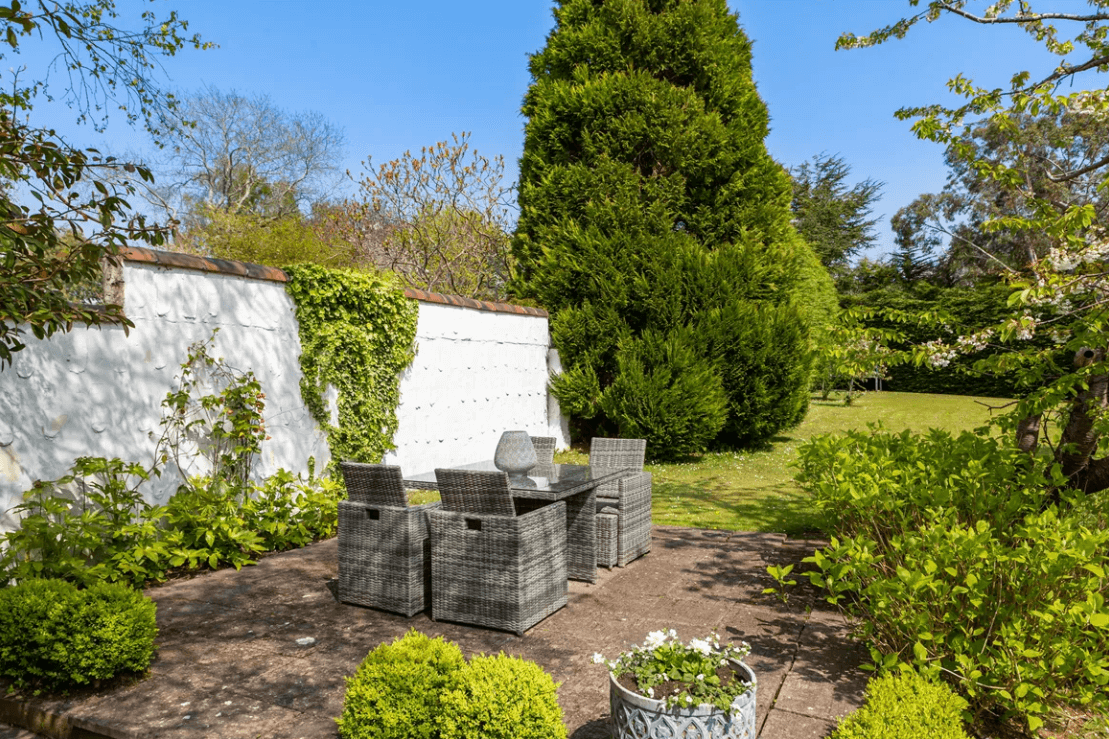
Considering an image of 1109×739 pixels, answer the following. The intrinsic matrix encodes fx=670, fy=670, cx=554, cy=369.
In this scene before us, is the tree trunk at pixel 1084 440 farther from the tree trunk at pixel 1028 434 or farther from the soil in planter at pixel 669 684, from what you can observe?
the soil in planter at pixel 669 684

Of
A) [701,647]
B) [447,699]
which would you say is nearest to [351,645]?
[447,699]

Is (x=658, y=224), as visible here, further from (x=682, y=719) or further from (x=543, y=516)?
(x=682, y=719)

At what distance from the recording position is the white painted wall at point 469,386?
794 cm

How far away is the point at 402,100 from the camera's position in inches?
435

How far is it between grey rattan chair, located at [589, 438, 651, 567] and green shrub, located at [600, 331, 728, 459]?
483cm

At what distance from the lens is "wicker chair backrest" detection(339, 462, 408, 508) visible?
3.87 meters

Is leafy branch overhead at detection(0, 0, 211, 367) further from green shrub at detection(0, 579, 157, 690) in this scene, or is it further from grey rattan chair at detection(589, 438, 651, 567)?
grey rattan chair at detection(589, 438, 651, 567)

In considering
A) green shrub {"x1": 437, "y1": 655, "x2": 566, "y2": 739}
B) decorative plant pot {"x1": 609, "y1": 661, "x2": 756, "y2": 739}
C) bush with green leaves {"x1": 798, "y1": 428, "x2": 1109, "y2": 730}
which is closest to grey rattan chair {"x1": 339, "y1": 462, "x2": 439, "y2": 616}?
green shrub {"x1": 437, "y1": 655, "x2": 566, "y2": 739}

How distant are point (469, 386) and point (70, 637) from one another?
248 inches

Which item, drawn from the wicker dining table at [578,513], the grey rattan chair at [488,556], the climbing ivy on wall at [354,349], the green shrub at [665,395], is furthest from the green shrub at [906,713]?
the green shrub at [665,395]

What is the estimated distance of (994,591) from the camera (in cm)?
270

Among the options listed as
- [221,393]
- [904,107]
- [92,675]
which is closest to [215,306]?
[221,393]

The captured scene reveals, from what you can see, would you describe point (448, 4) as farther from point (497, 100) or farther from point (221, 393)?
point (497, 100)

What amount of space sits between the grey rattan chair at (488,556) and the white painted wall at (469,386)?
12.6 ft
